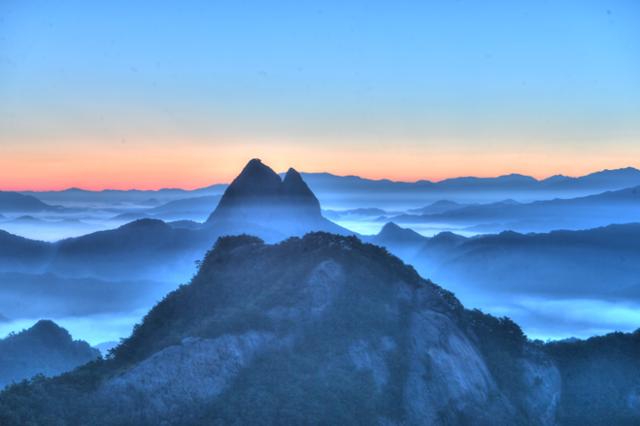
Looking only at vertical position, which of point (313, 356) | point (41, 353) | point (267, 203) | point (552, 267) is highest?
point (267, 203)

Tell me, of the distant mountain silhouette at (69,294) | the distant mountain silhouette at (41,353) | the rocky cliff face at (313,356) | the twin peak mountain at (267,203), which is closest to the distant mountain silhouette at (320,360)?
the rocky cliff face at (313,356)

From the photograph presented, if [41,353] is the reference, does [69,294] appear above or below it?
below

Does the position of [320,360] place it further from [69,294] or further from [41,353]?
[69,294]

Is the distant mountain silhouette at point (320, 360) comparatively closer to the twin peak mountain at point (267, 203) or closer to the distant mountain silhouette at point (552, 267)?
the twin peak mountain at point (267, 203)

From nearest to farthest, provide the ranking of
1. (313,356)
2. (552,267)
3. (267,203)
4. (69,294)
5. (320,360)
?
(320,360) → (313,356) → (69,294) → (267,203) → (552,267)

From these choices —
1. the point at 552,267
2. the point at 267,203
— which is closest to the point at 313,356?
the point at 267,203

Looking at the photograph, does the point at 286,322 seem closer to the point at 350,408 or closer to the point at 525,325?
the point at 350,408
